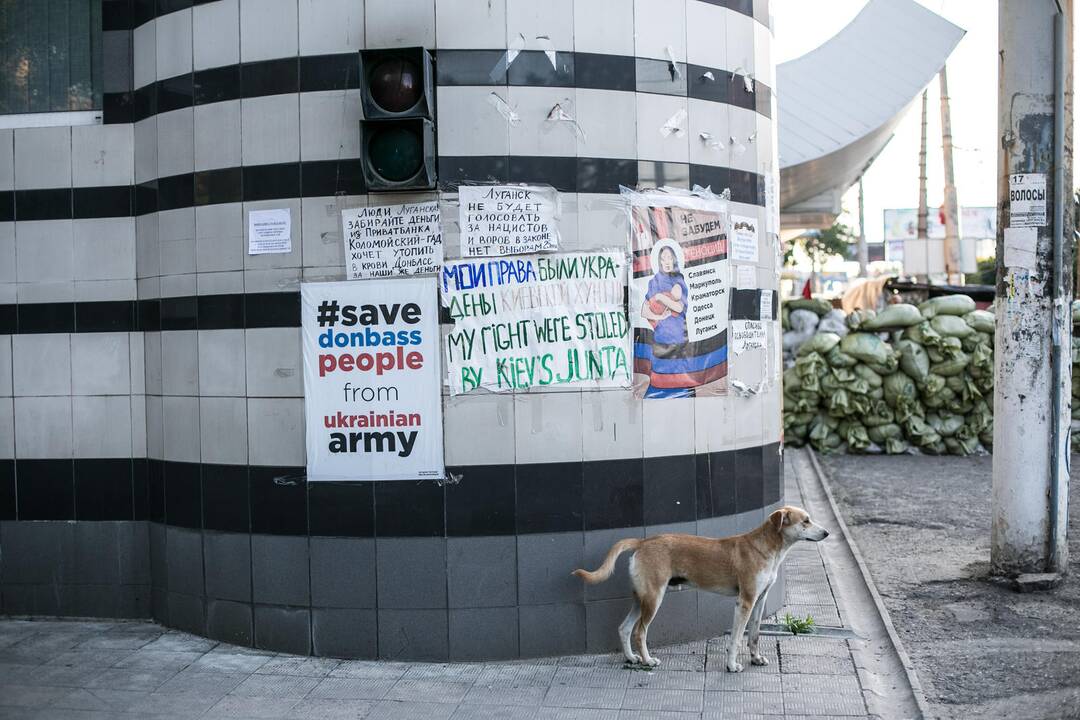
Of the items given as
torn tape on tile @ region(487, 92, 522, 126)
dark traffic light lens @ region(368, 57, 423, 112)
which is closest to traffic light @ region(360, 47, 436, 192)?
dark traffic light lens @ region(368, 57, 423, 112)

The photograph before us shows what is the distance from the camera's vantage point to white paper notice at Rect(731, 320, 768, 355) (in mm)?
7648

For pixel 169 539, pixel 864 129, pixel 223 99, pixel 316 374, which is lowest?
pixel 169 539

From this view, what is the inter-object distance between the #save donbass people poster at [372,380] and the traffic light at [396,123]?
0.70 metres

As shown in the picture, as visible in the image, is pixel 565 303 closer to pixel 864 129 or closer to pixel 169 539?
pixel 169 539

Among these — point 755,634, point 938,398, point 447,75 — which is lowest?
point 755,634

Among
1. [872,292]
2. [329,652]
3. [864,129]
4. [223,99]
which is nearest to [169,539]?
[329,652]

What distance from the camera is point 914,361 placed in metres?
17.3

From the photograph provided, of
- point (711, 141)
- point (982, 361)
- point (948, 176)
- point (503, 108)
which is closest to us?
point (503, 108)

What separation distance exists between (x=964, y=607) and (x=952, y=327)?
31.9ft

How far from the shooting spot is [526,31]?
6.90 meters

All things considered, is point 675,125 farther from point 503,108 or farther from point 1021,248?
point 1021,248

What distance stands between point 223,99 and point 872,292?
19.8 m

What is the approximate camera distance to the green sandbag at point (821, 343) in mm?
18094

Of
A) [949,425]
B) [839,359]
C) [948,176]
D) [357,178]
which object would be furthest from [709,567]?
[948,176]
